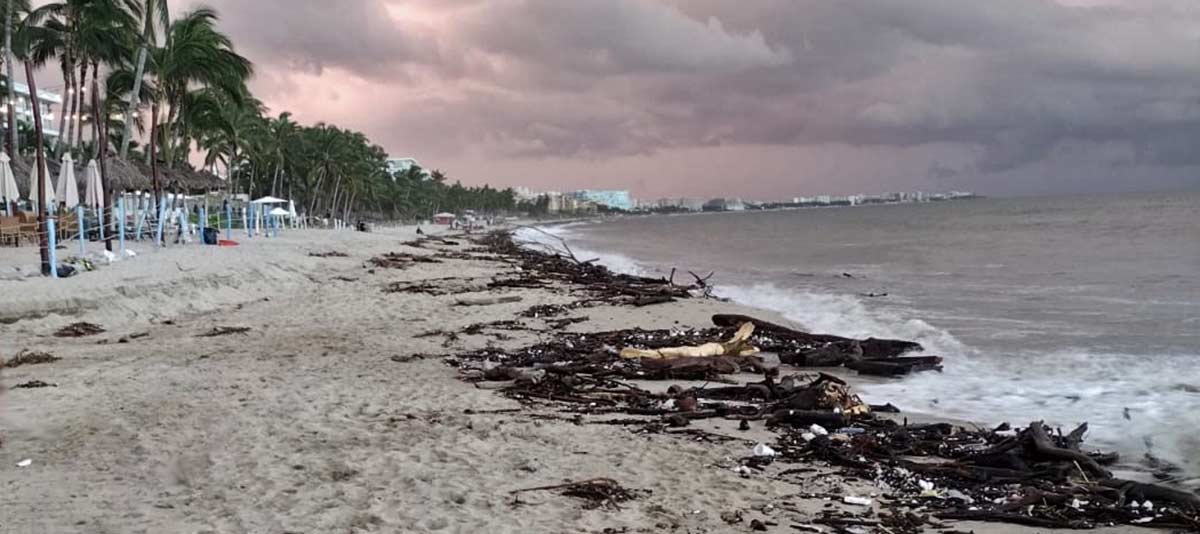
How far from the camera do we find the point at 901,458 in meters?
5.63

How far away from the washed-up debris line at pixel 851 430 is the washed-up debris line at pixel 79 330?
5.42 meters

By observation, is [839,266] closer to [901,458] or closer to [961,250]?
[961,250]

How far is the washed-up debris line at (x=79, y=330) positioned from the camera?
35.0ft

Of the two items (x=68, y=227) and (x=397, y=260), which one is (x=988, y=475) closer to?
(x=397, y=260)

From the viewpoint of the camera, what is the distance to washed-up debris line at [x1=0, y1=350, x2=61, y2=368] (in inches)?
336

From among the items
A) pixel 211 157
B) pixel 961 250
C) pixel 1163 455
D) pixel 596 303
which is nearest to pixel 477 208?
pixel 211 157

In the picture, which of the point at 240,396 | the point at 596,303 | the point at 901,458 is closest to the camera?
the point at 901,458

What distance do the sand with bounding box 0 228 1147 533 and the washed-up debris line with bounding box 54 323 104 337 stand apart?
0.18 m

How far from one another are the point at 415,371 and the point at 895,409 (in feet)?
16.3

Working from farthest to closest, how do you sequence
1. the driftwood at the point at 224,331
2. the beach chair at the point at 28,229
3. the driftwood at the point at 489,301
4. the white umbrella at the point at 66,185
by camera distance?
1. the beach chair at the point at 28,229
2. the white umbrella at the point at 66,185
3. the driftwood at the point at 489,301
4. the driftwood at the point at 224,331

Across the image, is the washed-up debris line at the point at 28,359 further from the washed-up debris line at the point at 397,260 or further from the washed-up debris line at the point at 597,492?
the washed-up debris line at the point at 397,260

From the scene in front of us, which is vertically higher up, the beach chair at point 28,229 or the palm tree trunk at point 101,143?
the palm tree trunk at point 101,143

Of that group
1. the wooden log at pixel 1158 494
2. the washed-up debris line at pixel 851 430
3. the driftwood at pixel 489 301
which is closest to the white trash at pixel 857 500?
the washed-up debris line at pixel 851 430

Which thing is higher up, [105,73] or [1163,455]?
[105,73]
